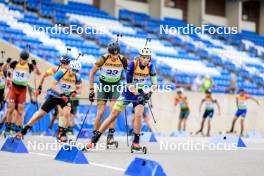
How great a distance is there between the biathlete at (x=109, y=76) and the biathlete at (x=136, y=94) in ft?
1.89

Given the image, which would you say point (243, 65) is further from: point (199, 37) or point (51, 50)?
point (51, 50)

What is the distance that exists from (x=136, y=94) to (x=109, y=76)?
1.15 m

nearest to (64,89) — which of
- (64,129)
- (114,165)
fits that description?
(64,129)

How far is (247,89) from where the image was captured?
32219 millimetres

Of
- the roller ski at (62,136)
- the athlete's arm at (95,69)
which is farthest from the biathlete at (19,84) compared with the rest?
the athlete's arm at (95,69)

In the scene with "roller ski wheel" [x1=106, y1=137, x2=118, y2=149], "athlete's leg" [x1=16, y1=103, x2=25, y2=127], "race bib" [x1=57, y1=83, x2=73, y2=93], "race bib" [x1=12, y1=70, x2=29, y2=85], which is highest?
"race bib" [x1=12, y1=70, x2=29, y2=85]

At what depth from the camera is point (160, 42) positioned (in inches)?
1372

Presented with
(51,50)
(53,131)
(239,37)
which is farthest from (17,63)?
(239,37)

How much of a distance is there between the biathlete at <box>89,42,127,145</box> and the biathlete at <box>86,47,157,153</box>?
0.58 metres

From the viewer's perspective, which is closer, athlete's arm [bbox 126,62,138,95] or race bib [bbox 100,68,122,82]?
athlete's arm [bbox 126,62,138,95]

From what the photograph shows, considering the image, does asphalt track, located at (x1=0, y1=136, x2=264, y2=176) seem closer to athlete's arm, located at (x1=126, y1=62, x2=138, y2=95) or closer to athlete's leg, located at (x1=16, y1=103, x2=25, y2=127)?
athlete's arm, located at (x1=126, y1=62, x2=138, y2=95)

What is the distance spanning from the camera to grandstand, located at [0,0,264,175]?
25.7 meters

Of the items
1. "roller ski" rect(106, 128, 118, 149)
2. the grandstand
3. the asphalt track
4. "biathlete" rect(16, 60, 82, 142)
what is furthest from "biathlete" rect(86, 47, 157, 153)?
the grandstand

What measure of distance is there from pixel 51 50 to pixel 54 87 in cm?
1348
